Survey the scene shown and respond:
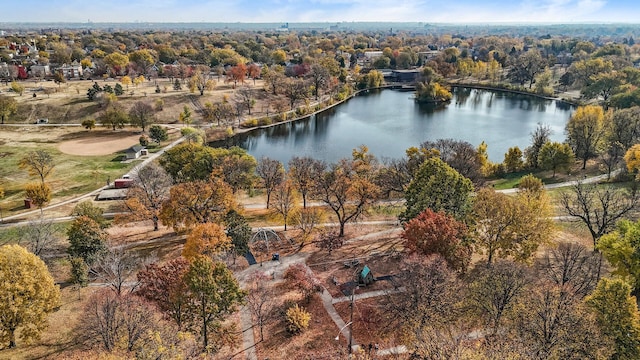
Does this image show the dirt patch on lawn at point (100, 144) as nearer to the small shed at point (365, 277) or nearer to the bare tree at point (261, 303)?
the bare tree at point (261, 303)

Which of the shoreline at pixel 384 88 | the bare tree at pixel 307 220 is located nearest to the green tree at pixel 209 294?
the bare tree at pixel 307 220

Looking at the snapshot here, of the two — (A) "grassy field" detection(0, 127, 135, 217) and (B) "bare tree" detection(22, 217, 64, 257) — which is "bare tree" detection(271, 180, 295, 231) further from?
(A) "grassy field" detection(0, 127, 135, 217)

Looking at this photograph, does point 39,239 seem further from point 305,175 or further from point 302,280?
point 305,175

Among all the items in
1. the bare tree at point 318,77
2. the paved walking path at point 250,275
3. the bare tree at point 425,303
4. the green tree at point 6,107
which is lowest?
the paved walking path at point 250,275

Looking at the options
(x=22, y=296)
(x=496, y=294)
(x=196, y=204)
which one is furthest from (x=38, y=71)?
(x=496, y=294)

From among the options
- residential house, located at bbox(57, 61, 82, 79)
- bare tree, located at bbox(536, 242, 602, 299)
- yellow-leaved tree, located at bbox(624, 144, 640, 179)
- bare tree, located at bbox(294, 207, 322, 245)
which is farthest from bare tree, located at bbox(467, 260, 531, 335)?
residential house, located at bbox(57, 61, 82, 79)

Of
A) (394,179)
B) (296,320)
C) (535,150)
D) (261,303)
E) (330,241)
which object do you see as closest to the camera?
(261,303)

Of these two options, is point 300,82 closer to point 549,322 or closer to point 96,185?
point 96,185
